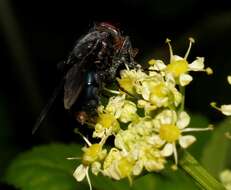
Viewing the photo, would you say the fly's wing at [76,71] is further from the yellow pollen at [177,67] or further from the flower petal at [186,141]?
the flower petal at [186,141]

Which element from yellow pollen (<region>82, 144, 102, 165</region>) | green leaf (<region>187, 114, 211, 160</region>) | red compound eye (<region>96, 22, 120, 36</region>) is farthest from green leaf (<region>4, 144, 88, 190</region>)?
red compound eye (<region>96, 22, 120, 36</region>)

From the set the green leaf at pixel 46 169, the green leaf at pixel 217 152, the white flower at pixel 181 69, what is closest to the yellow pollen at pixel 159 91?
the white flower at pixel 181 69

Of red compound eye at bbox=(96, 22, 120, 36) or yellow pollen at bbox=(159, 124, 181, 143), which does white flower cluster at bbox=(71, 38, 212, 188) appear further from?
red compound eye at bbox=(96, 22, 120, 36)

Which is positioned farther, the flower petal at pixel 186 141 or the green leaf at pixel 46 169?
the green leaf at pixel 46 169

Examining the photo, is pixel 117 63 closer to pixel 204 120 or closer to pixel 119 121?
pixel 119 121

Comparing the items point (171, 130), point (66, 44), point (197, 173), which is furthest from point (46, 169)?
point (66, 44)

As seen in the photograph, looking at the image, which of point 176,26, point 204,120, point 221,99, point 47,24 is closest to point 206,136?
point 204,120
